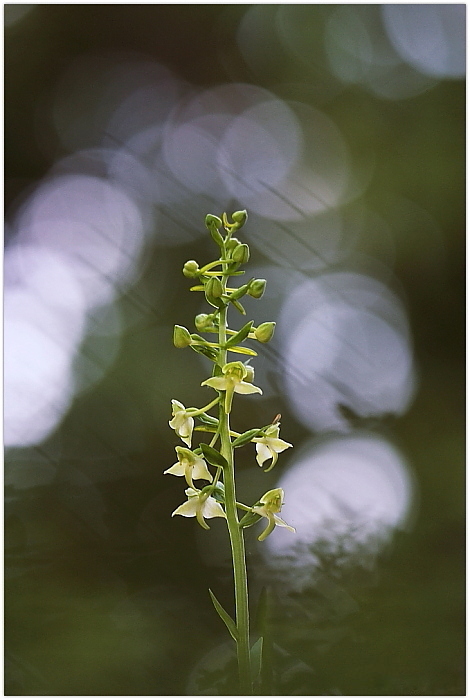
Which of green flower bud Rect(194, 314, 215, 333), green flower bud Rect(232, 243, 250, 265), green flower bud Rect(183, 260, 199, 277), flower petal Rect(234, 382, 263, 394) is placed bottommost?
flower petal Rect(234, 382, 263, 394)

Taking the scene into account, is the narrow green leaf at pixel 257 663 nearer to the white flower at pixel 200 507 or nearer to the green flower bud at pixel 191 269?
the white flower at pixel 200 507

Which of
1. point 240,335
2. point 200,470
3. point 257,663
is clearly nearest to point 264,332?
point 240,335

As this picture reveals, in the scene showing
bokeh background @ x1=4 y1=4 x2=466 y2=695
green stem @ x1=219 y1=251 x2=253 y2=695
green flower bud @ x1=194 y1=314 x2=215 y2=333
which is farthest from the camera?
bokeh background @ x1=4 y1=4 x2=466 y2=695

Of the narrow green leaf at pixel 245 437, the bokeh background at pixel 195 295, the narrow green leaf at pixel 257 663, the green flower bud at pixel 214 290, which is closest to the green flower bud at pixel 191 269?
the green flower bud at pixel 214 290

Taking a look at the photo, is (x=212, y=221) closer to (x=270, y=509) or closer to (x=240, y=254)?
(x=240, y=254)

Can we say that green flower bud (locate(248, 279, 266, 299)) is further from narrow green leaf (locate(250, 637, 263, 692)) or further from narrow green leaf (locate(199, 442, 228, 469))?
narrow green leaf (locate(250, 637, 263, 692))

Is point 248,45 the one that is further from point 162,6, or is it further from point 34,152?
point 34,152

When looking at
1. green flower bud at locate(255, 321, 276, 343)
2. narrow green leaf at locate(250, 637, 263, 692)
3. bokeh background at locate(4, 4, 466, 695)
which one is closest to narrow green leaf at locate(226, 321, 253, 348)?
green flower bud at locate(255, 321, 276, 343)
